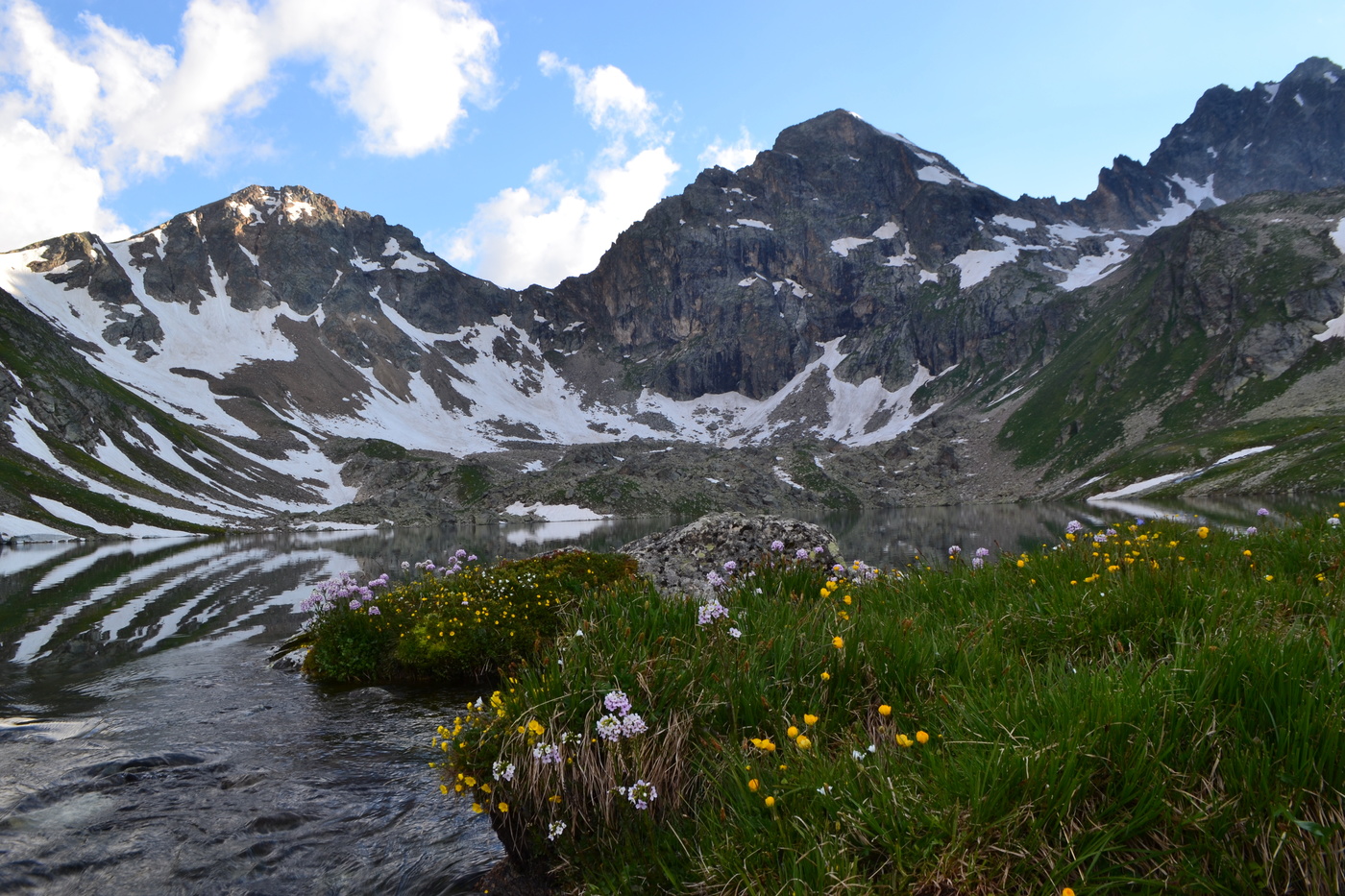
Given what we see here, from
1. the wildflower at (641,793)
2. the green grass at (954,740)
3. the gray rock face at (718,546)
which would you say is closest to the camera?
the green grass at (954,740)

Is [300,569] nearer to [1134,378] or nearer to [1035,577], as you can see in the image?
[1035,577]

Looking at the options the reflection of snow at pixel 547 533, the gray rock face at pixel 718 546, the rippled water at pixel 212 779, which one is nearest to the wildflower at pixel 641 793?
the rippled water at pixel 212 779

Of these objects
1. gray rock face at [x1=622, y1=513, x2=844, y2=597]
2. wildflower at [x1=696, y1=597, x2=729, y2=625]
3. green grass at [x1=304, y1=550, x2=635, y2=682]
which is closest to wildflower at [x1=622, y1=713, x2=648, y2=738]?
wildflower at [x1=696, y1=597, x2=729, y2=625]

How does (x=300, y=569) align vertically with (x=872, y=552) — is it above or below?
above

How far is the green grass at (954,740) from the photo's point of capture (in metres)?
3.62

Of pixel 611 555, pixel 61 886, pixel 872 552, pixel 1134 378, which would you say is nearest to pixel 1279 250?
pixel 1134 378

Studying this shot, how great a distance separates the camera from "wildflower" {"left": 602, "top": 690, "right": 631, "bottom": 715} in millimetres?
5652

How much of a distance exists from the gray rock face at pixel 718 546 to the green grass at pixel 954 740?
29.3ft

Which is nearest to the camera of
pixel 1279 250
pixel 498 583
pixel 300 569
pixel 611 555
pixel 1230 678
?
pixel 1230 678

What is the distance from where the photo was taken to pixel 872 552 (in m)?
46.2

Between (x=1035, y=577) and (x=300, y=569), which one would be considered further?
(x=300, y=569)

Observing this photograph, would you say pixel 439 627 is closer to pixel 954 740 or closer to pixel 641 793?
pixel 641 793

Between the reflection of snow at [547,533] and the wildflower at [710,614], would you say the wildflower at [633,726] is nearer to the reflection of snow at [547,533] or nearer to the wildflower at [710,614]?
the wildflower at [710,614]

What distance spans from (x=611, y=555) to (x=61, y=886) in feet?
47.3
